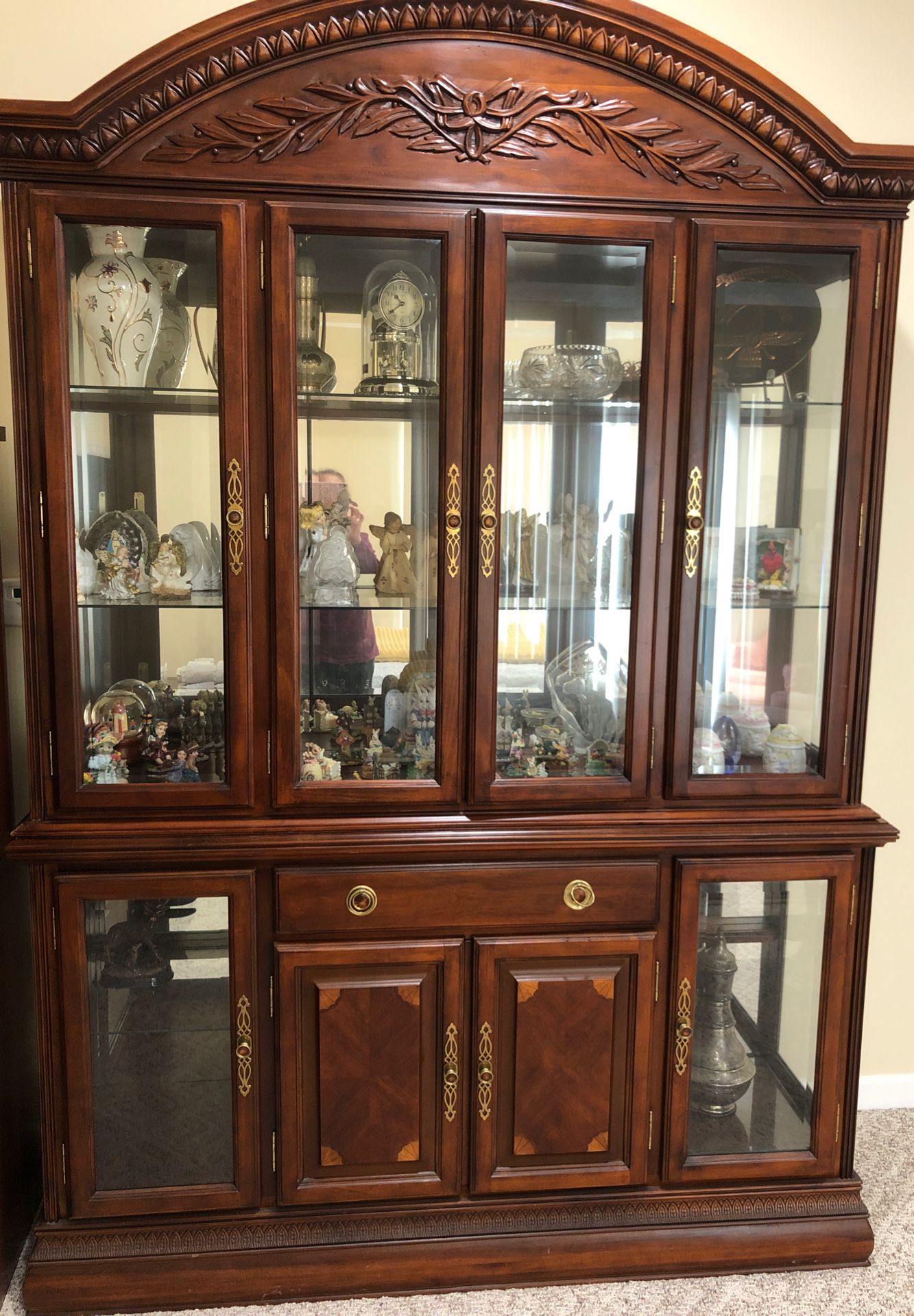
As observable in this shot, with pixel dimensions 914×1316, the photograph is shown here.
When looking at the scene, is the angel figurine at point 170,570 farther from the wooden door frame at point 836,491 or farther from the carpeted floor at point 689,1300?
the carpeted floor at point 689,1300

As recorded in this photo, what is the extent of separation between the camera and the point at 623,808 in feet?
6.20

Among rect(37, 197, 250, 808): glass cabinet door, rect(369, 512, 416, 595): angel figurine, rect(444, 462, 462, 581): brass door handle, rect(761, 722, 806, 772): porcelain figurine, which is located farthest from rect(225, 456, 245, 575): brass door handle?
rect(761, 722, 806, 772): porcelain figurine

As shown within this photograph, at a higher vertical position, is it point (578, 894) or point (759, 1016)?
point (578, 894)

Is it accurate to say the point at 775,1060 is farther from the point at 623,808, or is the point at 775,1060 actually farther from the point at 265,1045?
the point at 265,1045

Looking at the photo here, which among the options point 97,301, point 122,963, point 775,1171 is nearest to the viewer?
point 97,301

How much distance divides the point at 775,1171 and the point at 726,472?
1416 mm

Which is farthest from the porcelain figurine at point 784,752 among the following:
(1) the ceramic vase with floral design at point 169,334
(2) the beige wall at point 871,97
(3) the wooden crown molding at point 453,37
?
(1) the ceramic vase with floral design at point 169,334

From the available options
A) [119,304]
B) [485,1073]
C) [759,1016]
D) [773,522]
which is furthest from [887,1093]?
[119,304]

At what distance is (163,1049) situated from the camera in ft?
6.15

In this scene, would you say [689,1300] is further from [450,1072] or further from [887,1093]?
[887,1093]

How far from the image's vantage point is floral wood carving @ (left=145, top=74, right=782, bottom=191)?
1666 millimetres

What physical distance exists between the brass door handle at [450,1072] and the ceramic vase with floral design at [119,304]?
4.44 feet

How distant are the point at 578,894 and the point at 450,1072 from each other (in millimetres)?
425

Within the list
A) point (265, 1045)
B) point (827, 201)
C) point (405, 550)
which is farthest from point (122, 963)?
point (827, 201)
